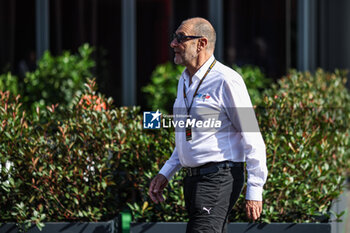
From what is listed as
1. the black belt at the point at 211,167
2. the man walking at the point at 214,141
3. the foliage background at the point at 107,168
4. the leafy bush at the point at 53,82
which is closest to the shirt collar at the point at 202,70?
the man walking at the point at 214,141

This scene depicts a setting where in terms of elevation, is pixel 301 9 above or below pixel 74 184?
above

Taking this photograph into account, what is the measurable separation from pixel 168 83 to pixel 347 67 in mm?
4242

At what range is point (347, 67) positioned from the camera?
12.1 meters

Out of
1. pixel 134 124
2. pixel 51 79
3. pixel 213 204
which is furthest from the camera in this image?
pixel 51 79

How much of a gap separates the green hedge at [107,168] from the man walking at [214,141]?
4.67 feet

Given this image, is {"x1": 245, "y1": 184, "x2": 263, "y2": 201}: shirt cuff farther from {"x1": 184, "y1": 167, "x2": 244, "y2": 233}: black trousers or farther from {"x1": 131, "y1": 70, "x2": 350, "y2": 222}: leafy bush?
{"x1": 131, "y1": 70, "x2": 350, "y2": 222}: leafy bush

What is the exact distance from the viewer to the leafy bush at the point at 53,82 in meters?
8.77

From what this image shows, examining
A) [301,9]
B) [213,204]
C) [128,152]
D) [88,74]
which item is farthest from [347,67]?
[213,204]

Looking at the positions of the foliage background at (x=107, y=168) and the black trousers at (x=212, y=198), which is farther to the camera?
the foliage background at (x=107, y=168)

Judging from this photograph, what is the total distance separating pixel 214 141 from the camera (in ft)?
12.9

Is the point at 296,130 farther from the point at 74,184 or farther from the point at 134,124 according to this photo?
the point at 74,184

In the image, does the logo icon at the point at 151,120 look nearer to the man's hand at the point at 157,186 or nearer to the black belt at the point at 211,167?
the man's hand at the point at 157,186

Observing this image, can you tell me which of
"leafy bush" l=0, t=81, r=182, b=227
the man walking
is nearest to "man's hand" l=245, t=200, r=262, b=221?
the man walking

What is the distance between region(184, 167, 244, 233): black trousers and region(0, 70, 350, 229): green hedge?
4.61 ft
